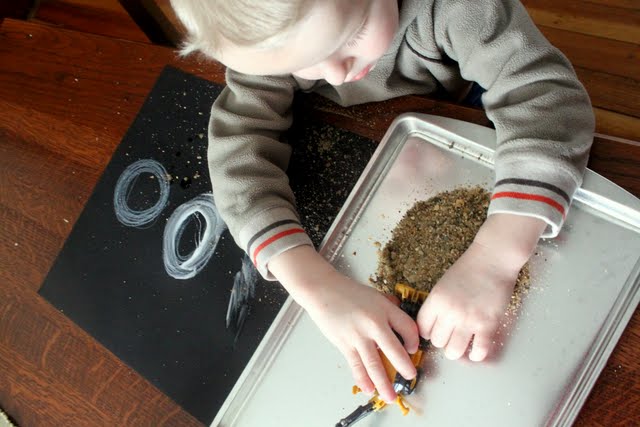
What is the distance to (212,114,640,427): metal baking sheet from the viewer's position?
17.1 inches

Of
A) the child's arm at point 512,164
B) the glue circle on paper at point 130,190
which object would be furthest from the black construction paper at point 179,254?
the child's arm at point 512,164

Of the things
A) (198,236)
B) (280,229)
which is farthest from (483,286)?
(198,236)

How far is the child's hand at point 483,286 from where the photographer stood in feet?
1.48

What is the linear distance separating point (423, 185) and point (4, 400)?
1.85ft

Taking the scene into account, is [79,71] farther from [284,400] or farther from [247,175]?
[284,400]

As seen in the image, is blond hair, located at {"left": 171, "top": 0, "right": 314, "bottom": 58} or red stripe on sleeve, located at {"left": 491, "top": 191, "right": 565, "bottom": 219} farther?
red stripe on sleeve, located at {"left": 491, "top": 191, "right": 565, "bottom": 219}

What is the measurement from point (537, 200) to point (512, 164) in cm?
4

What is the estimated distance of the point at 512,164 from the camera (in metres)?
0.46

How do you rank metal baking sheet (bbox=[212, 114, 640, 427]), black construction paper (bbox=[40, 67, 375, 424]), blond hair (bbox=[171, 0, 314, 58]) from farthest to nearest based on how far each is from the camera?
black construction paper (bbox=[40, 67, 375, 424]) < metal baking sheet (bbox=[212, 114, 640, 427]) < blond hair (bbox=[171, 0, 314, 58])

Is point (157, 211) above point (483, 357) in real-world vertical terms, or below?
below

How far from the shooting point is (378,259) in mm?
522

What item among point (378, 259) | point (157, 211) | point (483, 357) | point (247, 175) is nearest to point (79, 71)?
point (157, 211)

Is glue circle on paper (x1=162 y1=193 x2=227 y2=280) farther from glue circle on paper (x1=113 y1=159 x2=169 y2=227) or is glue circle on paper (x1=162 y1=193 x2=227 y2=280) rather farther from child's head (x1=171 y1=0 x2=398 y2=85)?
child's head (x1=171 y1=0 x2=398 y2=85)

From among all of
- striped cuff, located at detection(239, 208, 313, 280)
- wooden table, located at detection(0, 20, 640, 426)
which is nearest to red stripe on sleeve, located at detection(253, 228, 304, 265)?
striped cuff, located at detection(239, 208, 313, 280)
